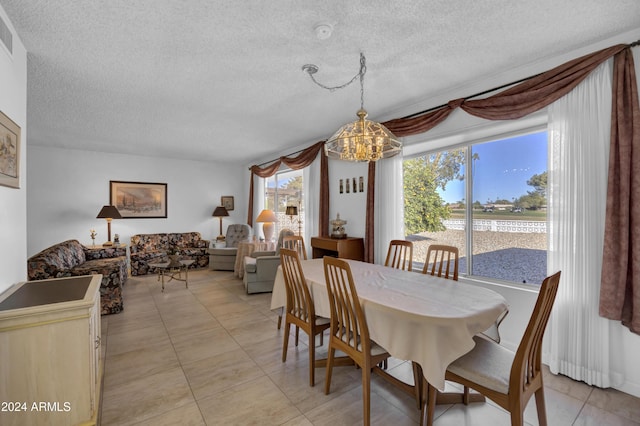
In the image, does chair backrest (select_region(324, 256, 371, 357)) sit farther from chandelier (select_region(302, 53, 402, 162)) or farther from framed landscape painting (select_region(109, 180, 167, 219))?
framed landscape painting (select_region(109, 180, 167, 219))

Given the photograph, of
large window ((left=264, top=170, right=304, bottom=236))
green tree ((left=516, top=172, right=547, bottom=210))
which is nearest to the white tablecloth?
green tree ((left=516, top=172, right=547, bottom=210))

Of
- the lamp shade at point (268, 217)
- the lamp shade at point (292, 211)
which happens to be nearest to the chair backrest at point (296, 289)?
the lamp shade at point (292, 211)

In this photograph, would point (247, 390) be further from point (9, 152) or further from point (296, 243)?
point (9, 152)

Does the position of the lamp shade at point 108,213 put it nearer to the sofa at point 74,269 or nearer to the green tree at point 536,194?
the sofa at point 74,269

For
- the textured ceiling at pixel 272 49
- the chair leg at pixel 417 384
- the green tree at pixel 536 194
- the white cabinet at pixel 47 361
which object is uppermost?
the textured ceiling at pixel 272 49

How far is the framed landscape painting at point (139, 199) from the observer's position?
6328 millimetres

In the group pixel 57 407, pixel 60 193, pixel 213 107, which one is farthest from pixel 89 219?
pixel 57 407

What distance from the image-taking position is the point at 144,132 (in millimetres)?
4727

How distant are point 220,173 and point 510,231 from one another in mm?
6667

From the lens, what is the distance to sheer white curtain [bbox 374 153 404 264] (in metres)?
3.69

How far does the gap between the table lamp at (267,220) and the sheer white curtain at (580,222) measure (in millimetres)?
4794

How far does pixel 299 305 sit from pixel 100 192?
5926 millimetres

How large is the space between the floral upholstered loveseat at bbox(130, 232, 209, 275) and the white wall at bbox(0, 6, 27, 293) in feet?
12.0

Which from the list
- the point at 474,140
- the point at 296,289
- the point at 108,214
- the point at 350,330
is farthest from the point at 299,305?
the point at 108,214
